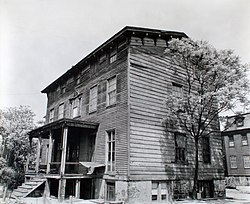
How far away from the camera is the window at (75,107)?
18.7 metres


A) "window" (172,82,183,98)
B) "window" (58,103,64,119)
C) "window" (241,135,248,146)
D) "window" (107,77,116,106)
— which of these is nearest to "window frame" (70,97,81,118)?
"window" (58,103,64,119)

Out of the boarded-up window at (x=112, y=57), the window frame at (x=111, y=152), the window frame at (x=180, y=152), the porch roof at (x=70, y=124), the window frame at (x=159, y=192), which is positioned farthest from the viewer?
the boarded-up window at (x=112, y=57)

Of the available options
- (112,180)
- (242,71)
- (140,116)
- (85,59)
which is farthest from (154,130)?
(85,59)

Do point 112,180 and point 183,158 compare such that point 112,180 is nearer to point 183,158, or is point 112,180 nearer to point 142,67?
point 183,158

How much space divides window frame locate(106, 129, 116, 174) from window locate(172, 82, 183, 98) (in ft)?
15.0

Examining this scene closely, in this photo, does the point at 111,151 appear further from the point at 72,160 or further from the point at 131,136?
the point at 72,160

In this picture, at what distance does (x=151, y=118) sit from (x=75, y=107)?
7623mm

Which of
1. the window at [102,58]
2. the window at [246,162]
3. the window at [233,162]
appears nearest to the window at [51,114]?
the window at [102,58]

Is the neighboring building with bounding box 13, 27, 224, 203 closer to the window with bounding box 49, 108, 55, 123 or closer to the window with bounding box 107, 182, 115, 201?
the window with bounding box 107, 182, 115, 201

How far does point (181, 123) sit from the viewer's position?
49.9ft

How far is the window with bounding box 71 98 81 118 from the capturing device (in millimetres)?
18673

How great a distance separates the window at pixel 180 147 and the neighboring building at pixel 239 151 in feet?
60.4

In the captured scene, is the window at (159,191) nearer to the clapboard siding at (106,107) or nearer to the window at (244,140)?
the clapboard siding at (106,107)

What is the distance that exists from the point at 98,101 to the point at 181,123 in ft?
17.4
